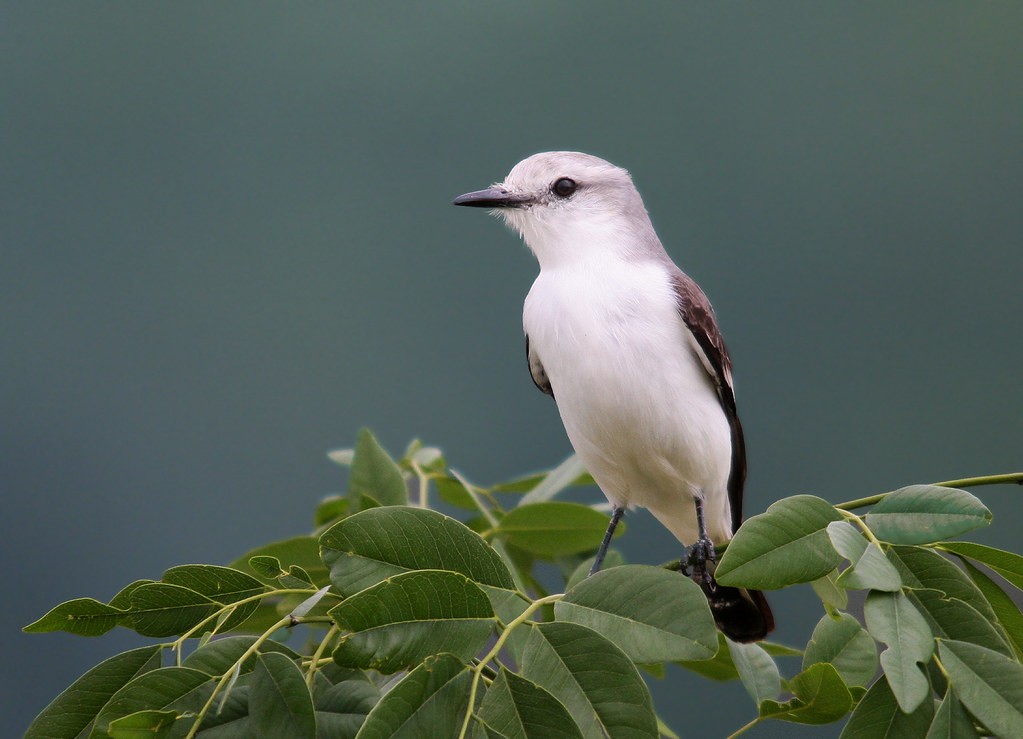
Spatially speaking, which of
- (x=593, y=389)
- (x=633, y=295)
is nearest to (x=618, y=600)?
(x=593, y=389)

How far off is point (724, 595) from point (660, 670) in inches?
14.5

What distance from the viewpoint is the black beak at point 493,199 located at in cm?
171

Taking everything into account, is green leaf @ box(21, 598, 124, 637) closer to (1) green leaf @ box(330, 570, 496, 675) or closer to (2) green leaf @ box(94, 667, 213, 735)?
(2) green leaf @ box(94, 667, 213, 735)

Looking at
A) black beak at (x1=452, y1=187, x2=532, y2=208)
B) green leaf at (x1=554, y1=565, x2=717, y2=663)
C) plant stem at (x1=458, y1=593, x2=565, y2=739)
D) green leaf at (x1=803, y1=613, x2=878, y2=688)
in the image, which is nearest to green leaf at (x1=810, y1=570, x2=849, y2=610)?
green leaf at (x1=803, y1=613, x2=878, y2=688)

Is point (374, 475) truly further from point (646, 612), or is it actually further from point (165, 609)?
point (646, 612)

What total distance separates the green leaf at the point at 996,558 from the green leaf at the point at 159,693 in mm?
689

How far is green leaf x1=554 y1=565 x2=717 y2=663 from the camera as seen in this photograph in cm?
82

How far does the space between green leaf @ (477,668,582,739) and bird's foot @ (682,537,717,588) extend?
0.82 metres

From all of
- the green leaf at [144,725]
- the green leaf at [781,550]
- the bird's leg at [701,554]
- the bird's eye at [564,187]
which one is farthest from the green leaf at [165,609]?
the bird's eye at [564,187]

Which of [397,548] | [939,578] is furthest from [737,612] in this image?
[397,548]

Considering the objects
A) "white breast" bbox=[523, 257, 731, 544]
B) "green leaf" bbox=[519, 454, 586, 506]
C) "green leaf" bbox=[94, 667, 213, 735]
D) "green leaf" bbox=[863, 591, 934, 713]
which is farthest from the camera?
"green leaf" bbox=[519, 454, 586, 506]

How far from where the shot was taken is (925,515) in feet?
2.75

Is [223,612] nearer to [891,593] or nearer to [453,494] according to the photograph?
[891,593]

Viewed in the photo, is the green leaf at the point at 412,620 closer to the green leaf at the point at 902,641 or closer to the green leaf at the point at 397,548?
the green leaf at the point at 397,548
